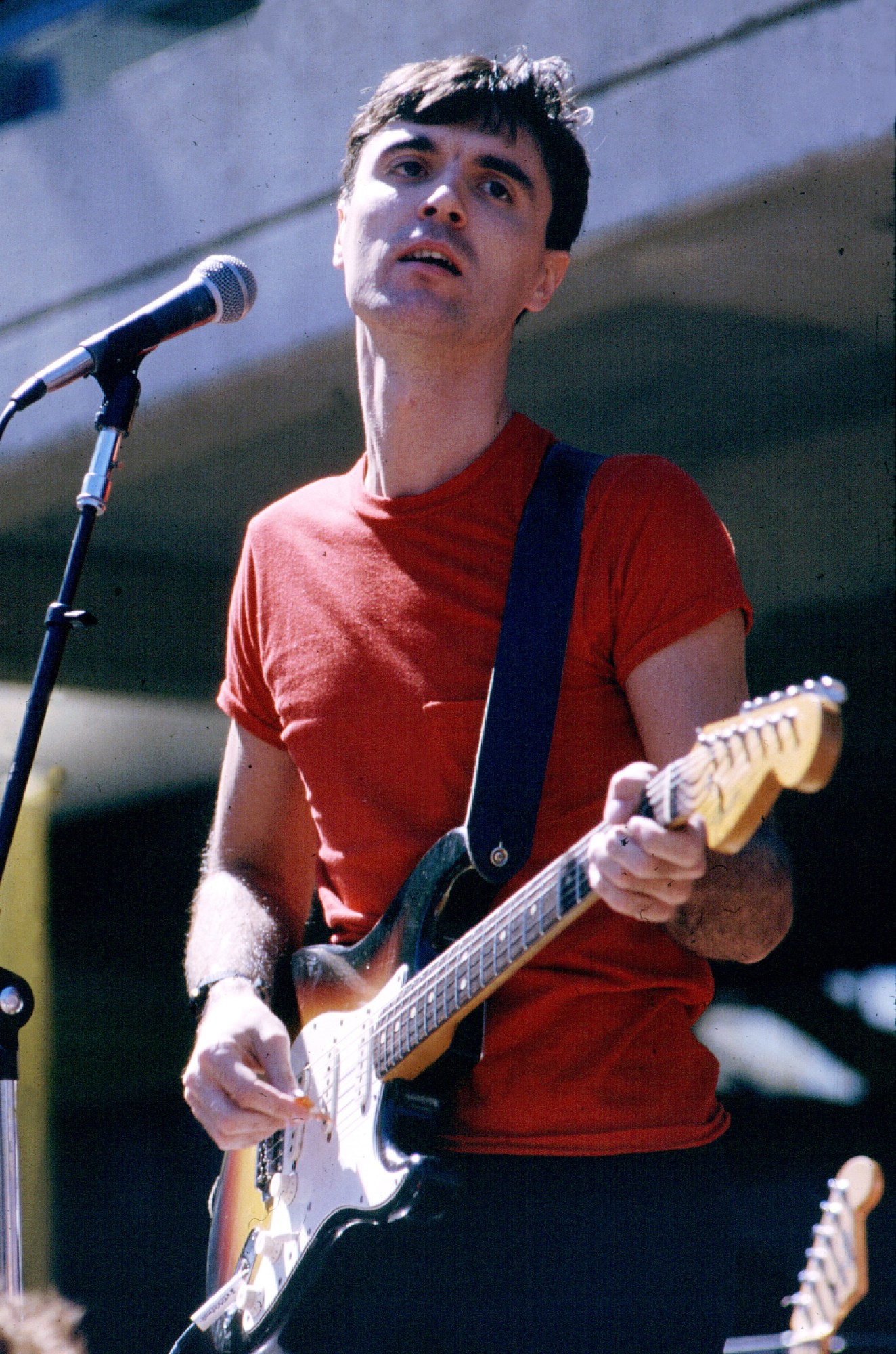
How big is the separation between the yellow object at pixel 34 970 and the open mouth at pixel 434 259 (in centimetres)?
268

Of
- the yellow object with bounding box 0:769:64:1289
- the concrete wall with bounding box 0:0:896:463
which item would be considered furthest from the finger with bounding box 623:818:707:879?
the yellow object with bounding box 0:769:64:1289

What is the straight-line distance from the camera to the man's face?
1950 millimetres

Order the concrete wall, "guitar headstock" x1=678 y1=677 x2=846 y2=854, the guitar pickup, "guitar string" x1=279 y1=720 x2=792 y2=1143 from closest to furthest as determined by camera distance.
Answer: "guitar headstock" x1=678 y1=677 x2=846 y2=854, "guitar string" x1=279 y1=720 x2=792 y2=1143, the guitar pickup, the concrete wall

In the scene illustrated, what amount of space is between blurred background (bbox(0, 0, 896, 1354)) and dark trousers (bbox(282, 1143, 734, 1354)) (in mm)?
1982

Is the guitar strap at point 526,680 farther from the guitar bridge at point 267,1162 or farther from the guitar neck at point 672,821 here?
the guitar bridge at point 267,1162

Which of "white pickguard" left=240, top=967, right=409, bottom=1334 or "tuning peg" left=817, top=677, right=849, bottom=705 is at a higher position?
"tuning peg" left=817, top=677, right=849, bottom=705

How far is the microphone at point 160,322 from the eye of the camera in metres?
1.78

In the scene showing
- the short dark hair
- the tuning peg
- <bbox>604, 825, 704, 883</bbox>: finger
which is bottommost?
<bbox>604, 825, 704, 883</bbox>: finger

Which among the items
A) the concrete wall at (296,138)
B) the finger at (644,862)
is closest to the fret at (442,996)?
the finger at (644,862)

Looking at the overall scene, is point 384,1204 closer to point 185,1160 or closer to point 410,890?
point 410,890

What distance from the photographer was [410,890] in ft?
5.53

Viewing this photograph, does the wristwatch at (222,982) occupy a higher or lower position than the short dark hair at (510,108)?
lower

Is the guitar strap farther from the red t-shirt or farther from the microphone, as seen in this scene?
the microphone

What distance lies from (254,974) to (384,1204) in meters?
0.46
